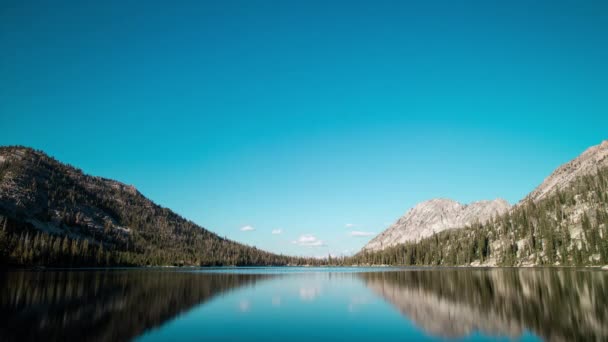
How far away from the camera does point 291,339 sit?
77.3ft

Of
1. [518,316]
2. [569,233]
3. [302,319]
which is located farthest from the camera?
[569,233]

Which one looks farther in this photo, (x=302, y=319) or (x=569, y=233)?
(x=569, y=233)

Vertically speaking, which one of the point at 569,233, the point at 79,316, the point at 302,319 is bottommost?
the point at 302,319

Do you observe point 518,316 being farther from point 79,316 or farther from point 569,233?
point 569,233

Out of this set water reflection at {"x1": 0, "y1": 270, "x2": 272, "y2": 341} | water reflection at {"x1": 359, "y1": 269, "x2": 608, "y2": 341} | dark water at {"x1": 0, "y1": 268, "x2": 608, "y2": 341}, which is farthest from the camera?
water reflection at {"x1": 359, "y1": 269, "x2": 608, "y2": 341}

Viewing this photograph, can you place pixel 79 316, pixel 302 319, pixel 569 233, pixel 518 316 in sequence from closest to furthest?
pixel 79 316 → pixel 518 316 → pixel 302 319 → pixel 569 233

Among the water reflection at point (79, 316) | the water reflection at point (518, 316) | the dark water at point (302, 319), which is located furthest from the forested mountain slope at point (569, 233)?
the water reflection at point (79, 316)

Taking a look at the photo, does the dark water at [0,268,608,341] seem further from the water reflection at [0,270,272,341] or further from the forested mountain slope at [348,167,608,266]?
the forested mountain slope at [348,167,608,266]

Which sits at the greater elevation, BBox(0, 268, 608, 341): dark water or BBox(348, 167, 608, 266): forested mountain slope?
BBox(348, 167, 608, 266): forested mountain slope

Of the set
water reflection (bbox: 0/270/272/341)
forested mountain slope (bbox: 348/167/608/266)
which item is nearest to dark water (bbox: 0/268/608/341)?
water reflection (bbox: 0/270/272/341)

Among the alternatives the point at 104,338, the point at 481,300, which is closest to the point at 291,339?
the point at 104,338

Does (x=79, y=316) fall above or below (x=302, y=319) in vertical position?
above

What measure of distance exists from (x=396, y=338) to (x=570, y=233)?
180 m

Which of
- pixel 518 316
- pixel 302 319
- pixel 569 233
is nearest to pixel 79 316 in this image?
pixel 302 319
